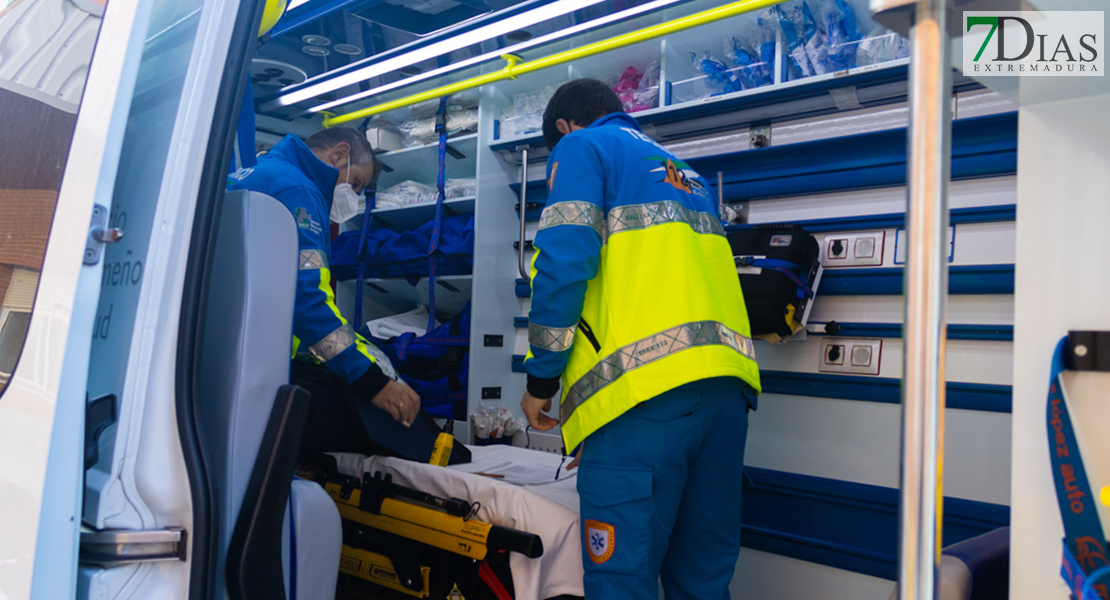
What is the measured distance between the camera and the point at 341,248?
15.1 feet

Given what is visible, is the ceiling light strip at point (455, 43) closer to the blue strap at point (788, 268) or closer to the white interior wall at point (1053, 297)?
the blue strap at point (788, 268)

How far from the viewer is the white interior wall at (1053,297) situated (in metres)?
0.84

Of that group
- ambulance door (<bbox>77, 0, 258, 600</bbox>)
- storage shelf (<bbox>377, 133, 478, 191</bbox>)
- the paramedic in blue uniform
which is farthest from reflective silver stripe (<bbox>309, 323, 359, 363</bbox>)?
storage shelf (<bbox>377, 133, 478, 191</bbox>)

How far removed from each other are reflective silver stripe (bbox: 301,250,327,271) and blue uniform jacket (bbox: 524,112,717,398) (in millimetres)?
686

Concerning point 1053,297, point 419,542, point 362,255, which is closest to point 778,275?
point 419,542

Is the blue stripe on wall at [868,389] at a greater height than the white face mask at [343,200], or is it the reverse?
the white face mask at [343,200]

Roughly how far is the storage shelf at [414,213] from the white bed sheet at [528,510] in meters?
1.97

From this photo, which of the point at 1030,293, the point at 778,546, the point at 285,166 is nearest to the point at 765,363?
the point at 778,546

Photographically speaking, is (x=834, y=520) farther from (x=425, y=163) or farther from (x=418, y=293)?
(x=425, y=163)

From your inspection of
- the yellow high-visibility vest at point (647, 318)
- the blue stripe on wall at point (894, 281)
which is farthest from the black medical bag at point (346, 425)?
the blue stripe on wall at point (894, 281)

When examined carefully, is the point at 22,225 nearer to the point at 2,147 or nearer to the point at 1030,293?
the point at 2,147

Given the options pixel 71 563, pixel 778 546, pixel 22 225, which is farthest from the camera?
pixel 778 546

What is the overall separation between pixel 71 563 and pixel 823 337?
2.72 m

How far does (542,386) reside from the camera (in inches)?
79.4
